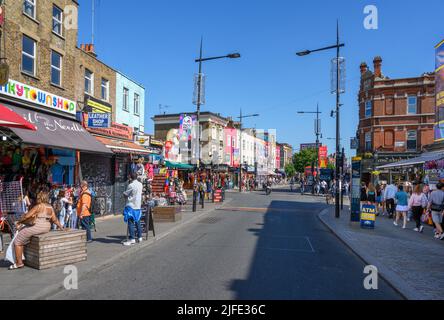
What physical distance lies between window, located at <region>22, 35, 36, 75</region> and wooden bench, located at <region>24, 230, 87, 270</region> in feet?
26.1

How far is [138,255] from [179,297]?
346 cm

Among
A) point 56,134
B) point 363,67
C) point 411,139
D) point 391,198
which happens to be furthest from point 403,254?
point 363,67

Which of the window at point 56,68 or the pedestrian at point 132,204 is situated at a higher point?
the window at point 56,68

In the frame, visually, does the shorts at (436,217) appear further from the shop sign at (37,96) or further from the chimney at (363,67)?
the chimney at (363,67)

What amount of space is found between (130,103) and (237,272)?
17.1 metres

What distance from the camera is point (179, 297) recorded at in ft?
18.8

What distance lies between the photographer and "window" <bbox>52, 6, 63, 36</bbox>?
1523cm

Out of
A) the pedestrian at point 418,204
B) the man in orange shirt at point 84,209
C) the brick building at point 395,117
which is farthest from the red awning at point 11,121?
the brick building at point 395,117

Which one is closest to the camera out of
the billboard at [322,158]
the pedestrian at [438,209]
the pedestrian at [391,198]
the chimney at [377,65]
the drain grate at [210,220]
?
the pedestrian at [438,209]

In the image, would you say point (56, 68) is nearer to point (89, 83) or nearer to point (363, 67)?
point (89, 83)

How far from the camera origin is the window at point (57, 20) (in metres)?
15.2

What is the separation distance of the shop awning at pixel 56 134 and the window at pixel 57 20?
12.4ft

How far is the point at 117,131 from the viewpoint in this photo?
18.8 m
